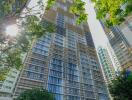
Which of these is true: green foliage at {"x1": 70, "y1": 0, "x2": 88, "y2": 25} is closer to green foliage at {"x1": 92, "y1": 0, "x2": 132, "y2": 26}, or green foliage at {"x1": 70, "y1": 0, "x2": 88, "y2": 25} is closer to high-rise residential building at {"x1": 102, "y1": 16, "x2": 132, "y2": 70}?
green foliage at {"x1": 92, "y1": 0, "x2": 132, "y2": 26}

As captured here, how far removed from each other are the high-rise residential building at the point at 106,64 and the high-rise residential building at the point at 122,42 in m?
9.81

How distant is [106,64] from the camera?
11788 centimetres

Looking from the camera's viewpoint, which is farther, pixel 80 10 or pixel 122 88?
pixel 122 88

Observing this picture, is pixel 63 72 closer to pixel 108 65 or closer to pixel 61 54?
pixel 61 54

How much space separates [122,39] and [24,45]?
10038 cm

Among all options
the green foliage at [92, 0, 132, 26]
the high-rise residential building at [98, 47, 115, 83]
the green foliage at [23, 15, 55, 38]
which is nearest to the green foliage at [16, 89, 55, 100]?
the green foliage at [23, 15, 55, 38]

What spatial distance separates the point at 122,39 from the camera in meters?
106

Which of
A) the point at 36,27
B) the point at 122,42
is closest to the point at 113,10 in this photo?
the point at 36,27

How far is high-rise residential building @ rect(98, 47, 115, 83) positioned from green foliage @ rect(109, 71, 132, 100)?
313ft

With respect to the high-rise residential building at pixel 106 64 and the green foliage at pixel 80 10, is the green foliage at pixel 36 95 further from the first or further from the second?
the high-rise residential building at pixel 106 64

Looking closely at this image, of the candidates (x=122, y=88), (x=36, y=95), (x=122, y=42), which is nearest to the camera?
(x=122, y=88)

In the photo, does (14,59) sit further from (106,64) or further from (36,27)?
(106,64)

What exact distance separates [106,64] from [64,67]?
212 feet

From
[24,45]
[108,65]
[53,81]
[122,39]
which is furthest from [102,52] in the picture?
[24,45]
